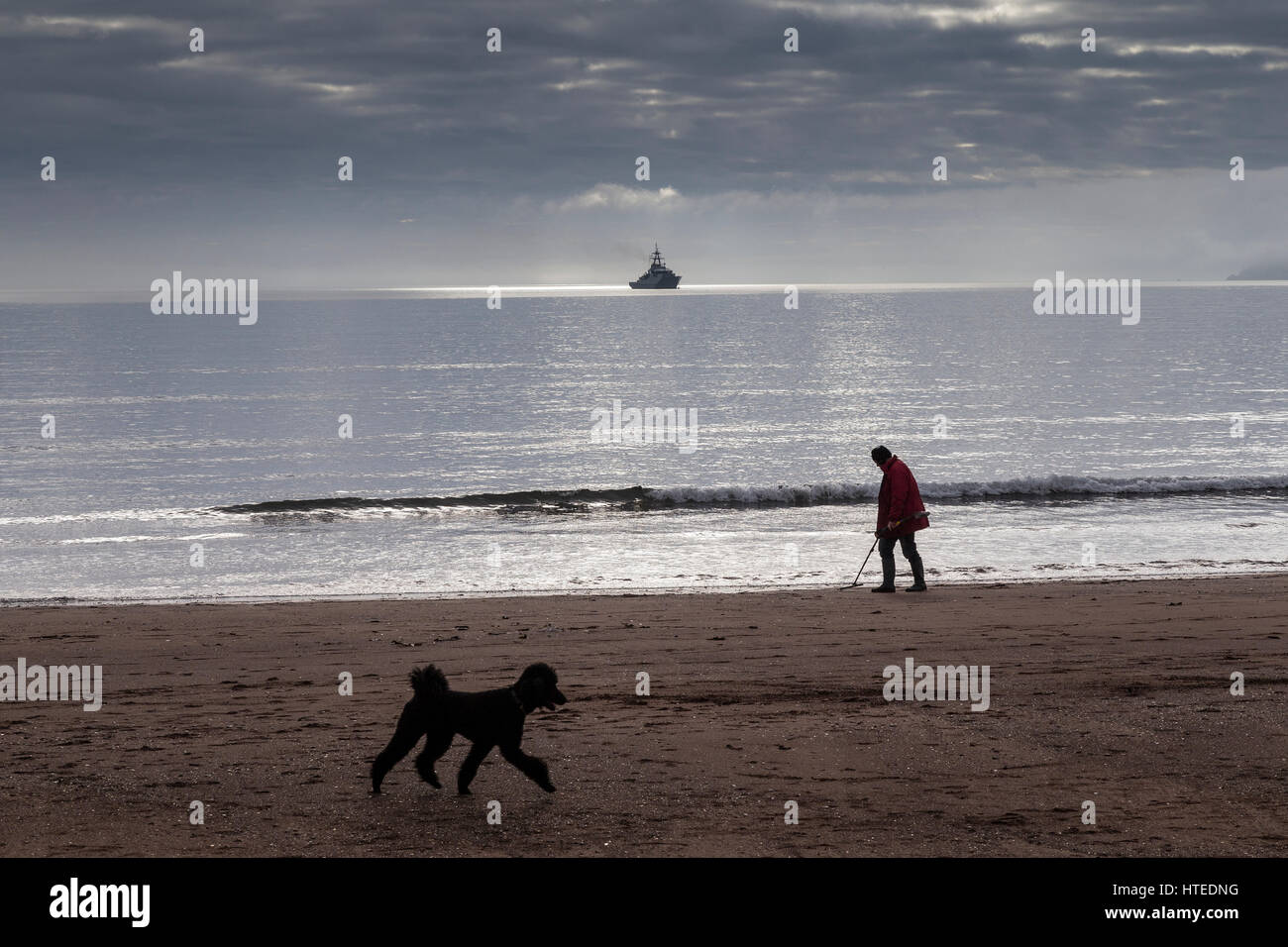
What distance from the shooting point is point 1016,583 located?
15.3 m

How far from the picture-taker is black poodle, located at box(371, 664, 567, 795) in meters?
6.73

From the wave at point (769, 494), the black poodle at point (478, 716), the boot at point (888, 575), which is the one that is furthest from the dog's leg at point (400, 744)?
the wave at point (769, 494)

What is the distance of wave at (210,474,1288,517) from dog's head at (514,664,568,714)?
16975 mm

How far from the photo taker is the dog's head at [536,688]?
6.73 m

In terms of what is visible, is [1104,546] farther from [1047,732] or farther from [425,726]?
[425,726]

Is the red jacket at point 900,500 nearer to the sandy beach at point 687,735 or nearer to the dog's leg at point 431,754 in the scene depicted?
the sandy beach at point 687,735

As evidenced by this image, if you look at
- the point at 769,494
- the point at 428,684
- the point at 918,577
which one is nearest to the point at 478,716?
the point at 428,684

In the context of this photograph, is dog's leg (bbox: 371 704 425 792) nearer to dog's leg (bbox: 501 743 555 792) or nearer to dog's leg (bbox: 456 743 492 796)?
dog's leg (bbox: 456 743 492 796)

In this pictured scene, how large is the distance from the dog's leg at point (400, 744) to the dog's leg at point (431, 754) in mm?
93

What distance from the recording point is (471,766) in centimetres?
694

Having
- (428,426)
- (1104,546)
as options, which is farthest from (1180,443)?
(428,426)

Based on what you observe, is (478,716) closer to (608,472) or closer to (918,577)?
(918,577)

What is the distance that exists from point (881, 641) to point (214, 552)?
11.7m

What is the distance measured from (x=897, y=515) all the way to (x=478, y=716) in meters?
8.49
